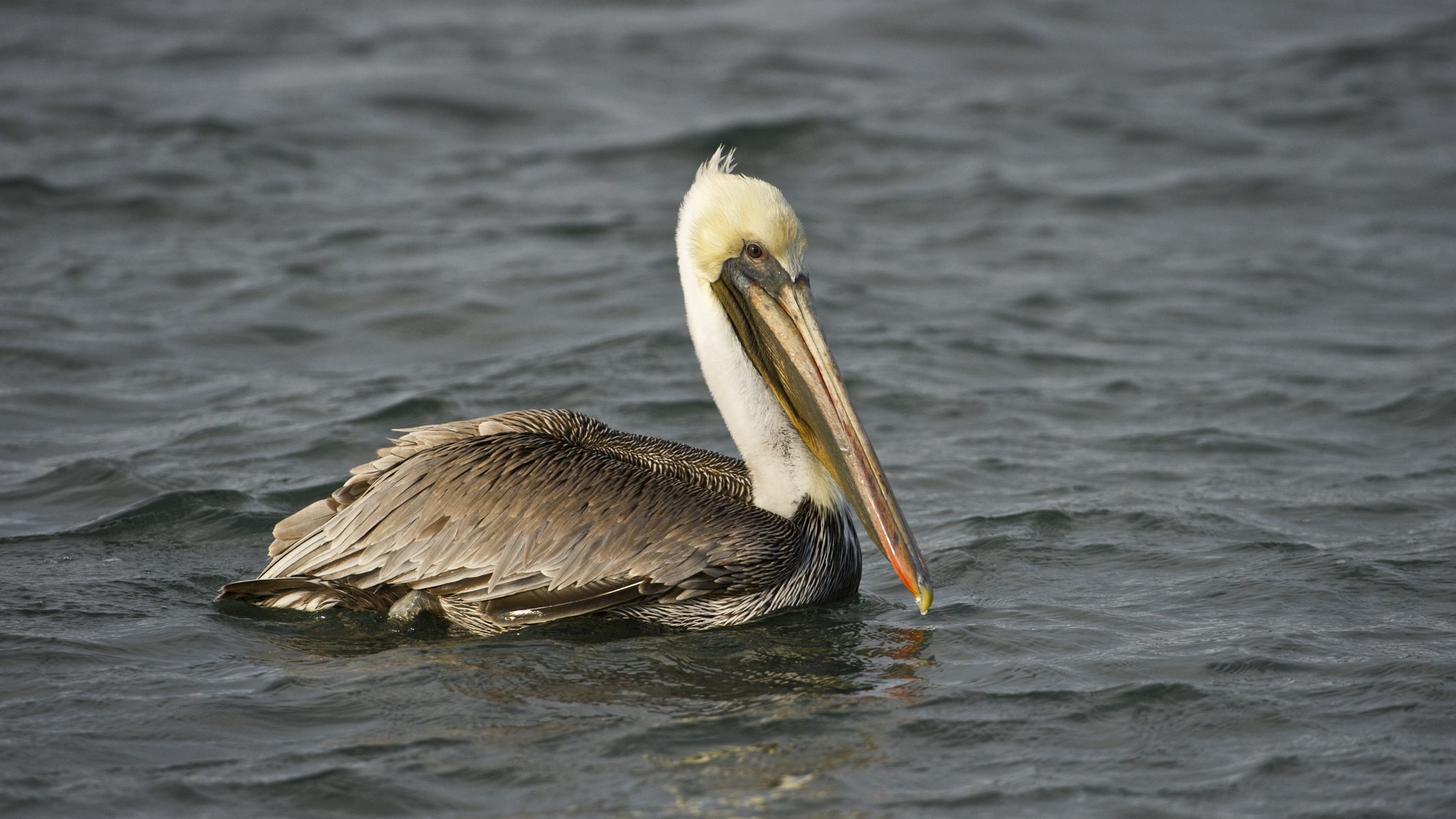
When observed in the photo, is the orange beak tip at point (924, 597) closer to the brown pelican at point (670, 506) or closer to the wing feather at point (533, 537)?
the brown pelican at point (670, 506)

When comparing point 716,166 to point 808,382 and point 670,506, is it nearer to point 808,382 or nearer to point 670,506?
point 808,382

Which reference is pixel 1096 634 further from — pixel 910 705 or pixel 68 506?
pixel 68 506

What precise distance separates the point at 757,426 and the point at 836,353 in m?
3.68

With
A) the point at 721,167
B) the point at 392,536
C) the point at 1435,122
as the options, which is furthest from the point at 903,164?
the point at 392,536

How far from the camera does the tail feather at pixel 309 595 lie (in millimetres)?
5305

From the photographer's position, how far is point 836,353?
30.1ft

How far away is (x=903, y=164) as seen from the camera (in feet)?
42.2

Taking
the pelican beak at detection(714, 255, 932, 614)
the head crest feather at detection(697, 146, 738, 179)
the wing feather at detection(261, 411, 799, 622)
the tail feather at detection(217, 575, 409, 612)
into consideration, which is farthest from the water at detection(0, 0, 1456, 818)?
the head crest feather at detection(697, 146, 738, 179)

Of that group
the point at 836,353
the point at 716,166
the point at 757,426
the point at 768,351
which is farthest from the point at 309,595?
the point at 836,353

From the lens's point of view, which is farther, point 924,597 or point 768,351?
point 768,351

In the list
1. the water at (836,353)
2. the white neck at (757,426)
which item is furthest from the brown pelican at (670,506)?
the water at (836,353)

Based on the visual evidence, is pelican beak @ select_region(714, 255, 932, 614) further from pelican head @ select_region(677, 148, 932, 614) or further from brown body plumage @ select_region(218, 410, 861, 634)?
brown body plumage @ select_region(218, 410, 861, 634)

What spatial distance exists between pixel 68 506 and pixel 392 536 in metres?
2.04

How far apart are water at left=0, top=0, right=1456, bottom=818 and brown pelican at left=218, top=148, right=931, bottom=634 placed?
150mm
